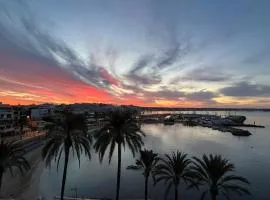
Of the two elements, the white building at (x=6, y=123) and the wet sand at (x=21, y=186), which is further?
the white building at (x=6, y=123)

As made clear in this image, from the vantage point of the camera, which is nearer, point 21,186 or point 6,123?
point 21,186

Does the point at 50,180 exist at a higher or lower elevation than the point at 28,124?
lower

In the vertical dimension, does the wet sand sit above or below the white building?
below

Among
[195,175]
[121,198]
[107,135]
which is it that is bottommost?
[121,198]

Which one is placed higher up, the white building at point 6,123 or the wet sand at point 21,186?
the white building at point 6,123

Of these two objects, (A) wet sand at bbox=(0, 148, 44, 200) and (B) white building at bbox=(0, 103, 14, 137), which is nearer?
(A) wet sand at bbox=(0, 148, 44, 200)

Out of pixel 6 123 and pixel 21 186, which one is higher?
pixel 6 123

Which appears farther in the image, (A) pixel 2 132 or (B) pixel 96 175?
A: (A) pixel 2 132

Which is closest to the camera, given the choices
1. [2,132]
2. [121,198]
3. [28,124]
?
[121,198]

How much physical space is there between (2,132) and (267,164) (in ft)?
298

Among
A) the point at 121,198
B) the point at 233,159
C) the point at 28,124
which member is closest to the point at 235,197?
the point at 121,198

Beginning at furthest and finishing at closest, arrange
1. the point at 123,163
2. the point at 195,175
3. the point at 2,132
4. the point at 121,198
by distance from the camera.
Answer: the point at 2,132
the point at 123,163
the point at 121,198
the point at 195,175

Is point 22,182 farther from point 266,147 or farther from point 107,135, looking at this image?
point 266,147

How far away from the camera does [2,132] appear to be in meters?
102
